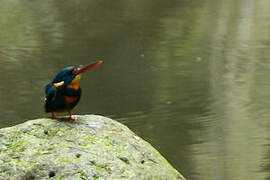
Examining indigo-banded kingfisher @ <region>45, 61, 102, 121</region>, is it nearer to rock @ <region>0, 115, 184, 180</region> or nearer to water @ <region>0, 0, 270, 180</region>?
rock @ <region>0, 115, 184, 180</region>

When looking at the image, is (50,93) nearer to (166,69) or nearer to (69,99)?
(69,99)

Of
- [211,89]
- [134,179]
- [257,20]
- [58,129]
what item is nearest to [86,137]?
[58,129]

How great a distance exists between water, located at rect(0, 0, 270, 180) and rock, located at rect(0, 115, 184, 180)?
2.12 meters

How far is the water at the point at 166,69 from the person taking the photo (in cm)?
608

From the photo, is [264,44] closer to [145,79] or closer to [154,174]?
[145,79]

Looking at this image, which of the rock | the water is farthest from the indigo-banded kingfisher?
the water

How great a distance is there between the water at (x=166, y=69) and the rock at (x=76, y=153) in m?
2.12

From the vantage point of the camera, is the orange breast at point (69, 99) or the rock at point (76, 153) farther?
the orange breast at point (69, 99)

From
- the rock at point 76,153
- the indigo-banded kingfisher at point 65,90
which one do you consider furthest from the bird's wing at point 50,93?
the rock at point 76,153

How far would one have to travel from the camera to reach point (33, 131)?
3307 mm

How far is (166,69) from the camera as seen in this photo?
8703 mm

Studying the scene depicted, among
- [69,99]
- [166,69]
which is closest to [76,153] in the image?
[69,99]

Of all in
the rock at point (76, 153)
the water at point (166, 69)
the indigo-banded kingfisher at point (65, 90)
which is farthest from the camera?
the water at point (166, 69)

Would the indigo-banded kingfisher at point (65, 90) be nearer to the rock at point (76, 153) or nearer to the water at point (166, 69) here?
the rock at point (76, 153)
